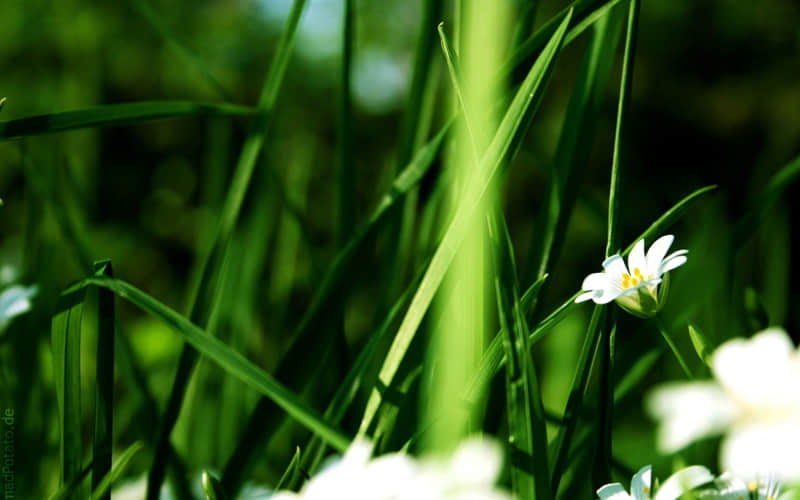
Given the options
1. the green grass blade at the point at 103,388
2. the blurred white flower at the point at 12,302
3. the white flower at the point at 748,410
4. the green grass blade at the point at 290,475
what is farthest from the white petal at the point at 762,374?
the blurred white flower at the point at 12,302

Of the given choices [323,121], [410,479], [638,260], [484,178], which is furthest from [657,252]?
[323,121]

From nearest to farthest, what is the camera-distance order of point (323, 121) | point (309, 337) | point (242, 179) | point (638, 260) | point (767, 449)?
point (767, 449)
point (638, 260)
point (309, 337)
point (242, 179)
point (323, 121)

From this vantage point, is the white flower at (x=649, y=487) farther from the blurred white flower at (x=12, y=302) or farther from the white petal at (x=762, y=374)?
the blurred white flower at (x=12, y=302)

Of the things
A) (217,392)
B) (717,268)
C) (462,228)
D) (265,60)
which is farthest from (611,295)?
(265,60)

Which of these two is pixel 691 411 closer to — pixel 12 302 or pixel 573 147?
pixel 573 147

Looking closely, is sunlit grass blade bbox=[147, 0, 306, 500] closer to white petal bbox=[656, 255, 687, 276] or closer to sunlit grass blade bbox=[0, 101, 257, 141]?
sunlit grass blade bbox=[0, 101, 257, 141]
